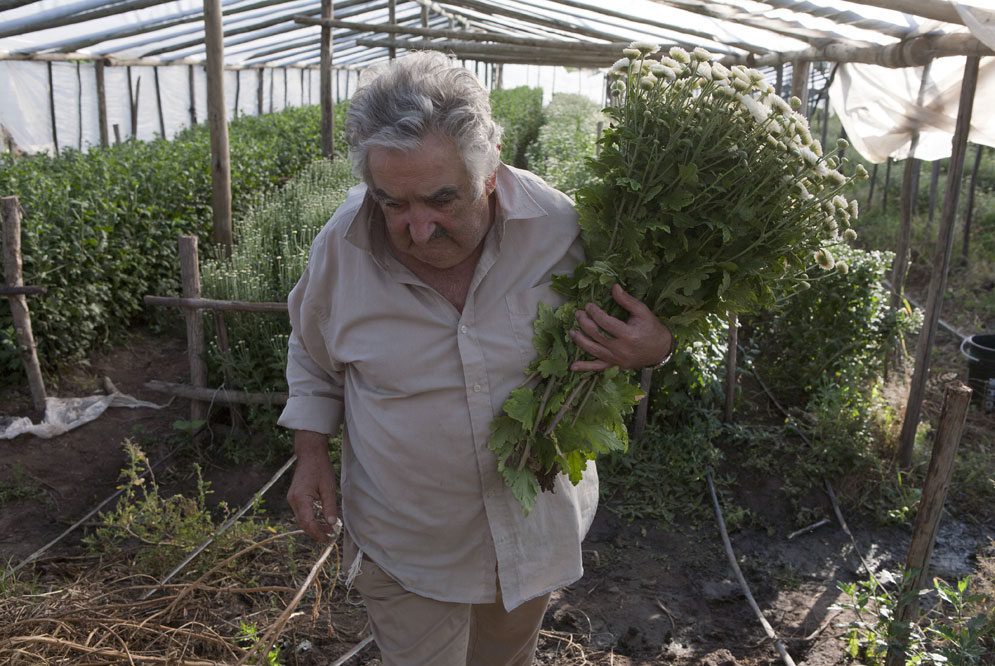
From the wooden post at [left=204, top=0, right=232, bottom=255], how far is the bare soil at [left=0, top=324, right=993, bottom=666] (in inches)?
50.4

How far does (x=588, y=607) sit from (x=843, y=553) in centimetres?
134

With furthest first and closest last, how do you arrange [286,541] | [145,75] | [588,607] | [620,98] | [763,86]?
[145,75]
[286,541]
[588,607]
[620,98]
[763,86]

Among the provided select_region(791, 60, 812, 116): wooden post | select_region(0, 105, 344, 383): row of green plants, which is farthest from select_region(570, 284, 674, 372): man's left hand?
select_region(0, 105, 344, 383): row of green plants

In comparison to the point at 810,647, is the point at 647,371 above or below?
above

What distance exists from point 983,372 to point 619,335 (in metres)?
4.56

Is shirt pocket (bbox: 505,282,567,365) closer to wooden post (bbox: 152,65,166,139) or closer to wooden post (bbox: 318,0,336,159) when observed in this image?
wooden post (bbox: 318,0,336,159)

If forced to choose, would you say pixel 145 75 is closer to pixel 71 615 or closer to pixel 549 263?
pixel 71 615

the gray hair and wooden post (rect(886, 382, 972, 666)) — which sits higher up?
the gray hair

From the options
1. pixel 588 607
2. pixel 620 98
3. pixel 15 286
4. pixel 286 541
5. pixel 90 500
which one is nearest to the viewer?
pixel 620 98

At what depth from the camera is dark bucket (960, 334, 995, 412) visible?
195 inches

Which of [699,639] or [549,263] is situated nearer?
[549,263]

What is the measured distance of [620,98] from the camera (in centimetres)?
175

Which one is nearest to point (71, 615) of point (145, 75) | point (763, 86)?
point (763, 86)

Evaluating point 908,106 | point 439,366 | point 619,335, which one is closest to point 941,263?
point 908,106
